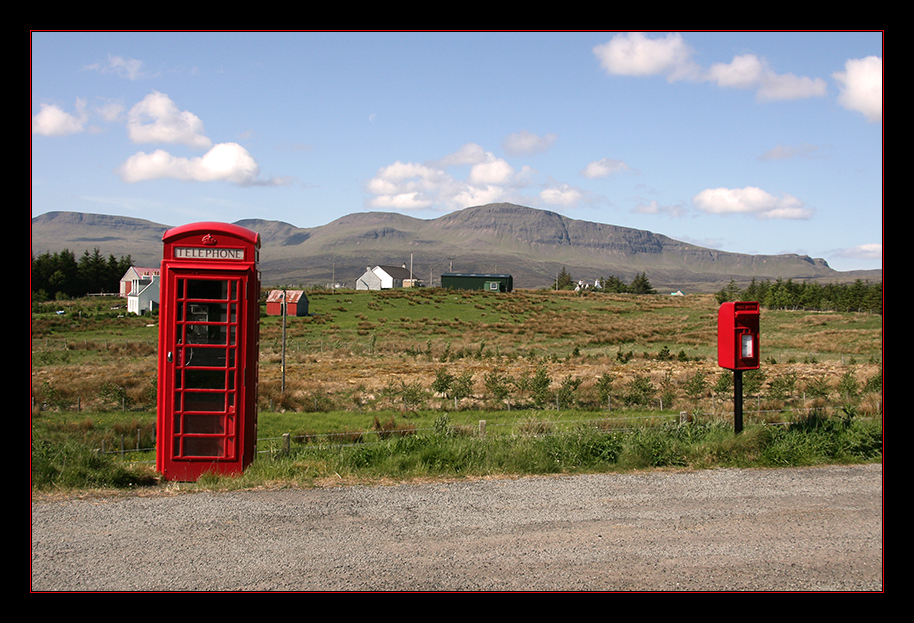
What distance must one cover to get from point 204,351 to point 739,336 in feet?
23.4

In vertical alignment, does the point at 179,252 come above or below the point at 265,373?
above

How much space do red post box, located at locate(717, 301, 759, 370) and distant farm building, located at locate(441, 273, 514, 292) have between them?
104284mm

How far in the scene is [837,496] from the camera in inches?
280

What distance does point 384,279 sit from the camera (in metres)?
143

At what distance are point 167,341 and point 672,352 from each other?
45.3 m

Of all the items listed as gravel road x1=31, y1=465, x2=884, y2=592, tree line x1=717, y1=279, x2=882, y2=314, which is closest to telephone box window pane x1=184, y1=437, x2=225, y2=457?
gravel road x1=31, y1=465, x2=884, y2=592

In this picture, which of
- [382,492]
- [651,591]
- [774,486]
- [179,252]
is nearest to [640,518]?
[651,591]

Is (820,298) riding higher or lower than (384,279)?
lower

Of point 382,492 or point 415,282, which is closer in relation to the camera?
point 382,492

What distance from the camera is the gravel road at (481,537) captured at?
4.99 meters

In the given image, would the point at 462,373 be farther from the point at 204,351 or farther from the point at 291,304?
the point at 291,304

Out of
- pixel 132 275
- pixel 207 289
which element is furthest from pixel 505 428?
pixel 132 275

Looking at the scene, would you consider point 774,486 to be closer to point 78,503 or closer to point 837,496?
point 837,496

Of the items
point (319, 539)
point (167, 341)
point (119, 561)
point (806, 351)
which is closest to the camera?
point (119, 561)
